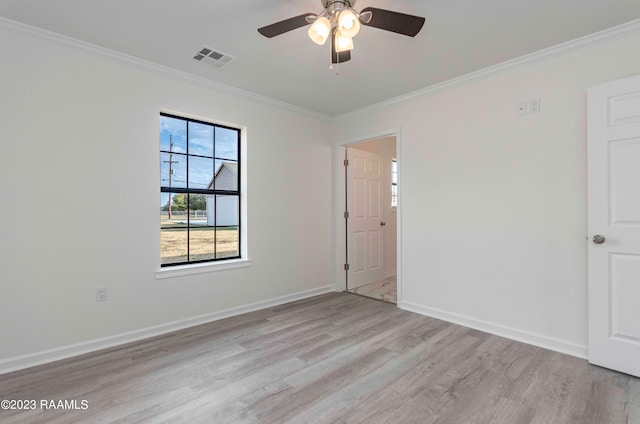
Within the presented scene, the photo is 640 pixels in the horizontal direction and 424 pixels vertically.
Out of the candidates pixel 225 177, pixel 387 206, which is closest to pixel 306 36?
pixel 225 177

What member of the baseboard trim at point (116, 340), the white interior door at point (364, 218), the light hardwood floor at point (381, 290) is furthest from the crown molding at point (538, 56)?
the baseboard trim at point (116, 340)

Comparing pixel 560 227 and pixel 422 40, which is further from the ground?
pixel 422 40

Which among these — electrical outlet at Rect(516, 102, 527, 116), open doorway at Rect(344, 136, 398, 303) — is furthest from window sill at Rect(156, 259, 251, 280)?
electrical outlet at Rect(516, 102, 527, 116)

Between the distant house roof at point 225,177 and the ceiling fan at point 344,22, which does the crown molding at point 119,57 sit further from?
the ceiling fan at point 344,22

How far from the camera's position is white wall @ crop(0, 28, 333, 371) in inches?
90.7

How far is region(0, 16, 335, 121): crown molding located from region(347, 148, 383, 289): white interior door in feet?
4.86

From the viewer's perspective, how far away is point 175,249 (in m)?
3.20

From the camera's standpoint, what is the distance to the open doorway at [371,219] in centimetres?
457

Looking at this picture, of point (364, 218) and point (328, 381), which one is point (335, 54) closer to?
point (328, 381)

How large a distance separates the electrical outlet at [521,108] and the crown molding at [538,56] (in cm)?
36

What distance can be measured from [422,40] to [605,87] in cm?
140

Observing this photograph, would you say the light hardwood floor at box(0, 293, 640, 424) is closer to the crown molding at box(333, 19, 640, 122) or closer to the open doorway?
the open doorway

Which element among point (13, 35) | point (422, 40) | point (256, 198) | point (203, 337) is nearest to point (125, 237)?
point (203, 337)

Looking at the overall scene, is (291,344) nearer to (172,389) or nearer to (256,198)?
(172,389)
